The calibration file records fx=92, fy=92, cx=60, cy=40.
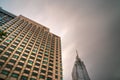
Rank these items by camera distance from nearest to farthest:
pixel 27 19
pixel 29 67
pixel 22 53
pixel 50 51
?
pixel 29 67 → pixel 22 53 → pixel 50 51 → pixel 27 19

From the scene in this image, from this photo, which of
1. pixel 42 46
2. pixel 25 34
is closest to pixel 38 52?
pixel 42 46

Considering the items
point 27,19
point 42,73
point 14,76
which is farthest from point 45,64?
point 27,19

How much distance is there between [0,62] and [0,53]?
4.03 meters

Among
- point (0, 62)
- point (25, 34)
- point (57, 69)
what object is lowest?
point (57, 69)

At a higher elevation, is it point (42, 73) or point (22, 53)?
point (22, 53)

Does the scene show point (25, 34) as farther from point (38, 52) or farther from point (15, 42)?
point (38, 52)

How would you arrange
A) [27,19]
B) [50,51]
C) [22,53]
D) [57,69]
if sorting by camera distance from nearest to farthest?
[22,53] → [57,69] → [50,51] → [27,19]

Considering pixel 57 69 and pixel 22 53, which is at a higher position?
pixel 22 53

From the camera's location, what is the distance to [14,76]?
96.9 feet

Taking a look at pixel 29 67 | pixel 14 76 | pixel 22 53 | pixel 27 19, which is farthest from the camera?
pixel 27 19

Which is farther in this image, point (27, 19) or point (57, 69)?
point (27, 19)

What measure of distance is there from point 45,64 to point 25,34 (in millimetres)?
21434

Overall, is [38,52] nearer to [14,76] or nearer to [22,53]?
[22,53]

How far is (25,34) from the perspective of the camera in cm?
5066
